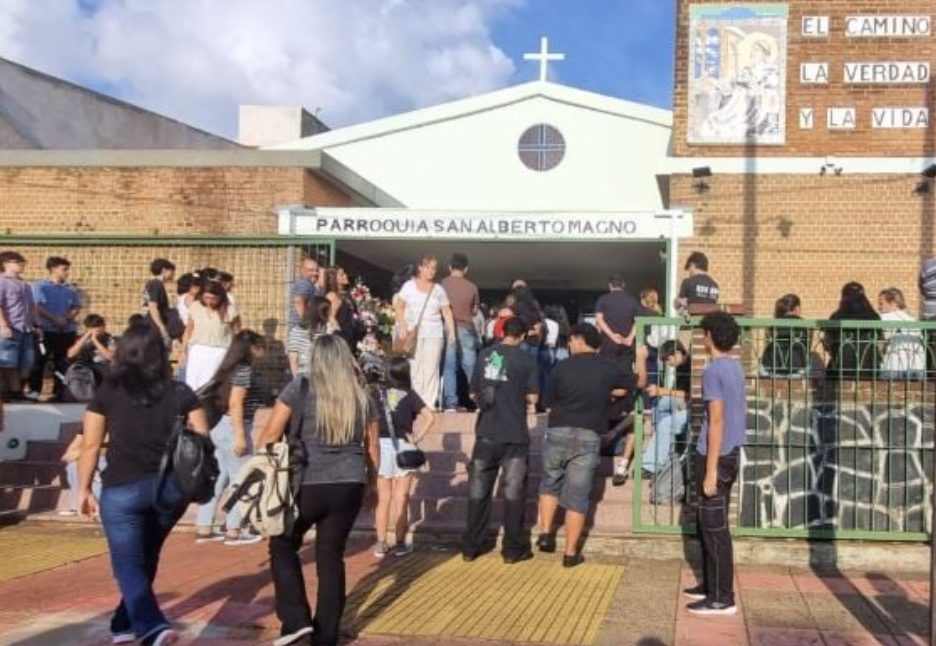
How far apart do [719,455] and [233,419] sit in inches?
151

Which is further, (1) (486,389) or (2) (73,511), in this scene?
(2) (73,511)

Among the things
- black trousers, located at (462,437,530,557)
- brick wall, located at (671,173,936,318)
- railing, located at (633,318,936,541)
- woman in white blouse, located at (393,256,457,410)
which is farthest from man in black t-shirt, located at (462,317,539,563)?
brick wall, located at (671,173,936,318)

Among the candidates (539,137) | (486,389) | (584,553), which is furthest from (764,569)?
(539,137)

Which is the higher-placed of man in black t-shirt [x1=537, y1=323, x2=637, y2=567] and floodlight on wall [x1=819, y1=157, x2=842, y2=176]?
floodlight on wall [x1=819, y1=157, x2=842, y2=176]

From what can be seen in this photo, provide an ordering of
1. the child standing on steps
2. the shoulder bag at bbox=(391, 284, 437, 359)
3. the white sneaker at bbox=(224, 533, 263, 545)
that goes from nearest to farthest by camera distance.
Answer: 1. the child standing on steps
2. the white sneaker at bbox=(224, 533, 263, 545)
3. the shoulder bag at bbox=(391, 284, 437, 359)

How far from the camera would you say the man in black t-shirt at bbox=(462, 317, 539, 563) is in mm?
8430

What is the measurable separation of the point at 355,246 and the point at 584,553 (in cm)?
903

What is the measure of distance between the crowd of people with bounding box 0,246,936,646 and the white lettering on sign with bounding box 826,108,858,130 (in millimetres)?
4812

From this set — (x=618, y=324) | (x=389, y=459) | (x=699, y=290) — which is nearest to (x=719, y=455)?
(x=389, y=459)

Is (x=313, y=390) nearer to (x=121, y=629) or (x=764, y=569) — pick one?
(x=121, y=629)

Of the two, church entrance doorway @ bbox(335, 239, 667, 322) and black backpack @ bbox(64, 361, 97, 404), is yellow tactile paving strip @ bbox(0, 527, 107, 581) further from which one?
church entrance doorway @ bbox(335, 239, 667, 322)

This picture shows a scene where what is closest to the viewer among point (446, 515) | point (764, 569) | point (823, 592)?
point (823, 592)

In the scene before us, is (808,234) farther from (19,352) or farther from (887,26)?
(19,352)

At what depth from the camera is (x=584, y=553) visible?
8.72 meters
